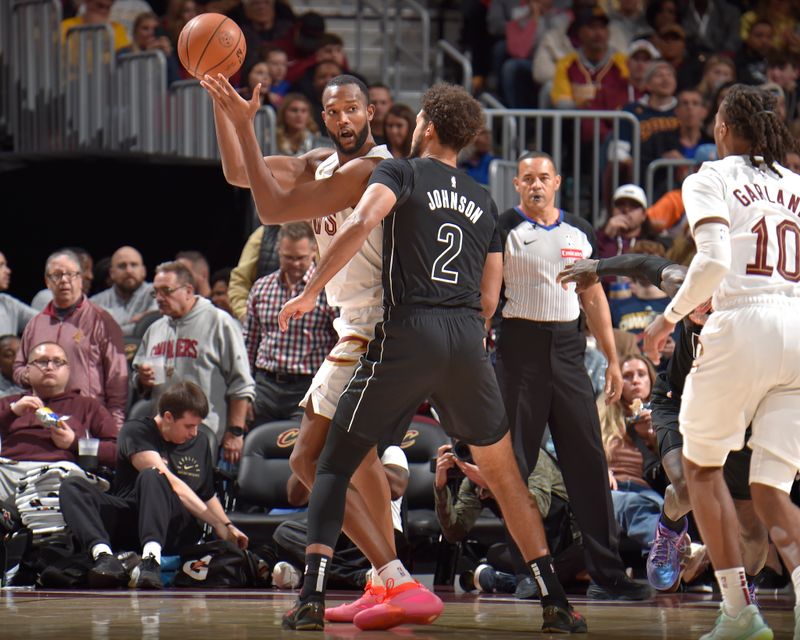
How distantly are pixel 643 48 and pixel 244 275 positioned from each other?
4.90 m

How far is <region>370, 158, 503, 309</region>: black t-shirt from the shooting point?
17.7 feet

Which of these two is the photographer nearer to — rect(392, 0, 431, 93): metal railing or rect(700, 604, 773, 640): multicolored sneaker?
rect(700, 604, 773, 640): multicolored sneaker

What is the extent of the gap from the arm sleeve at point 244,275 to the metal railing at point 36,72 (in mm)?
2557

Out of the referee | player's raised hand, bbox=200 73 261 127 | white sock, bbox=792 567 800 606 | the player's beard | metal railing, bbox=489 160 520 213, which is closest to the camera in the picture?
white sock, bbox=792 567 800 606

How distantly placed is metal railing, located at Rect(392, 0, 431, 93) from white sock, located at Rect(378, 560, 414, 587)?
7.77m

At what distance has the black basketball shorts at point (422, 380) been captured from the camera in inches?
209

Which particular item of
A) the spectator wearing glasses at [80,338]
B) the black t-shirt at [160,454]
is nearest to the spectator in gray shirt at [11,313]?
the spectator wearing glasses at [80,338]

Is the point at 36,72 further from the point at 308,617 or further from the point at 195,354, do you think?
the point at 308,617

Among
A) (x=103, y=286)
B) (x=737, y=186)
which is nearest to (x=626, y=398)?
(x=737, y=186)

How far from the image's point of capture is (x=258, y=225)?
37.2 feet

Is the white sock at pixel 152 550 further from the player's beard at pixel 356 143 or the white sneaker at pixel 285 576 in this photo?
the player's beard at pixel 356 143

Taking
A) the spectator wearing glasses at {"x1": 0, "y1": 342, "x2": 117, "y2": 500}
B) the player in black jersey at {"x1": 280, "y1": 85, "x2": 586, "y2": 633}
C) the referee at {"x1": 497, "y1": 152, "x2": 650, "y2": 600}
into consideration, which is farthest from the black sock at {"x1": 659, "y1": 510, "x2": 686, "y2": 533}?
the spectator wearing glasses at {"x1": 0, "y1": 342, "x2": 117, "y2": 500}

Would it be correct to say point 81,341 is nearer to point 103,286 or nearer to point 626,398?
point 103,286

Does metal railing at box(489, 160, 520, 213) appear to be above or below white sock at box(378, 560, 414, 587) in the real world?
above
